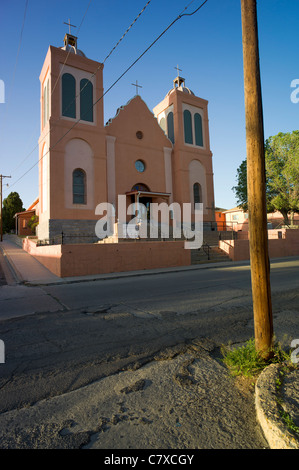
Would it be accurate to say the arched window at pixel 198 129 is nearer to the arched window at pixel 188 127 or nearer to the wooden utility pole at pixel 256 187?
the arched window at pixel 188 127

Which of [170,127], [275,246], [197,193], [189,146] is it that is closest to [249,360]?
[275,246]

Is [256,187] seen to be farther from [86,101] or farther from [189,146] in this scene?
[189,146]

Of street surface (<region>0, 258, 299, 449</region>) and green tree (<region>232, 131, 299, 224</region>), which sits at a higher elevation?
green tree (<region>232, 131, 299, 224</region>)

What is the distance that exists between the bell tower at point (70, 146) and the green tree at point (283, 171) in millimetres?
18719

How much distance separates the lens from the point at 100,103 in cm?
2225

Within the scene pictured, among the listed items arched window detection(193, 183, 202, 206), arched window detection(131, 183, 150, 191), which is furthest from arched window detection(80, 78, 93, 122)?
arched window detection(193, 183, 202, 206)

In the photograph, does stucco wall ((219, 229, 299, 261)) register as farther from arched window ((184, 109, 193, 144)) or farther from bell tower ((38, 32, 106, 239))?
arched window ((184, 109, 193, 144))

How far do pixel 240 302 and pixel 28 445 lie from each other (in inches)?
221

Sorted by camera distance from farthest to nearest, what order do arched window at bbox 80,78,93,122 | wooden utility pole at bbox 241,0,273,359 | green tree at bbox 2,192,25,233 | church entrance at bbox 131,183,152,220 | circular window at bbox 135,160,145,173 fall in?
green tree at bbox 2,192,25,233 → circular window at bbox 135,160,145,173 → church entrance at bbox 131,183,152,220 → arched window at bbox 80,78,93,122 → wooden utility pole at bbox 241,0,273,359

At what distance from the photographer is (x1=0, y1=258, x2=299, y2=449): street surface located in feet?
7.39

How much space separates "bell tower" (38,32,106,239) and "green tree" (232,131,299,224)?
61.4 feet

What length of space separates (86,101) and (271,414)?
2371cm

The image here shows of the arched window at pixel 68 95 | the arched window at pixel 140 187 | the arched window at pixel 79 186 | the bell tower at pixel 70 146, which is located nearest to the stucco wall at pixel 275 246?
the arched window at pixel 140 187
